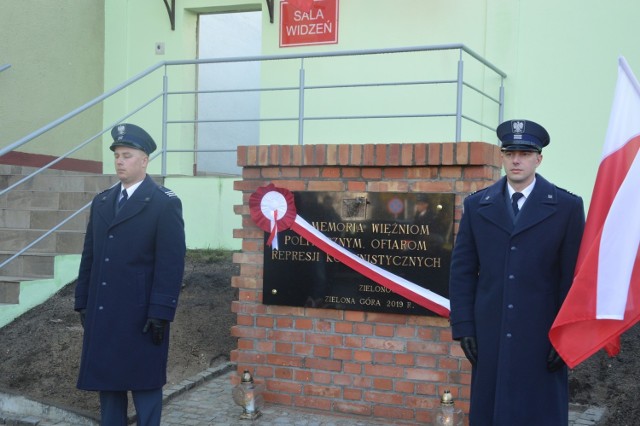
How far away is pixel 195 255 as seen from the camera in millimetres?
7777

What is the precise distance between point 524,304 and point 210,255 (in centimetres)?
480

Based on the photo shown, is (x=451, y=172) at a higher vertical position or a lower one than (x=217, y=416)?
higher

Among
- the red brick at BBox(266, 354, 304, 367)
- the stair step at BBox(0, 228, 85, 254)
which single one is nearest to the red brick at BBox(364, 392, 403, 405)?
the red brick at BBox(266, 354, 304, 367)

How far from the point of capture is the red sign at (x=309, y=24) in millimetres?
8695

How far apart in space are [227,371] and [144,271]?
6.95 ft

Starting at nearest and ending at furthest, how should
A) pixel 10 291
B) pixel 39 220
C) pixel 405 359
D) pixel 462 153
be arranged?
pixel 462 153, pixel 405 359, pixel 10 291, pixel 39 220

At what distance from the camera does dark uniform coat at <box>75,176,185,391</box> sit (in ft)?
13.3

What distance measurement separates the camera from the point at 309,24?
883cm

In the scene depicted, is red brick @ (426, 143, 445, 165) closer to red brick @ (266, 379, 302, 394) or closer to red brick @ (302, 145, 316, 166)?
red brick @ (302, 145, 316, 166)

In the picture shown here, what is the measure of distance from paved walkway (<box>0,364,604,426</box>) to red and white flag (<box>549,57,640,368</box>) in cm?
177

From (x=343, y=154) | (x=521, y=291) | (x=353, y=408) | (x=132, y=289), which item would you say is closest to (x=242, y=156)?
(x=343, y=154)

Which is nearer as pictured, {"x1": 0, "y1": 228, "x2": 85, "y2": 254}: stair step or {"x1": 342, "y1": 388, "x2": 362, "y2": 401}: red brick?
{"x1": 342, "y1": 388, "x2": 362, "y2": 401}: red brick

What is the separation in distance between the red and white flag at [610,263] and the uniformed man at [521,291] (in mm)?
128

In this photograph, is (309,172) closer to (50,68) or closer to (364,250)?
(364,250)
